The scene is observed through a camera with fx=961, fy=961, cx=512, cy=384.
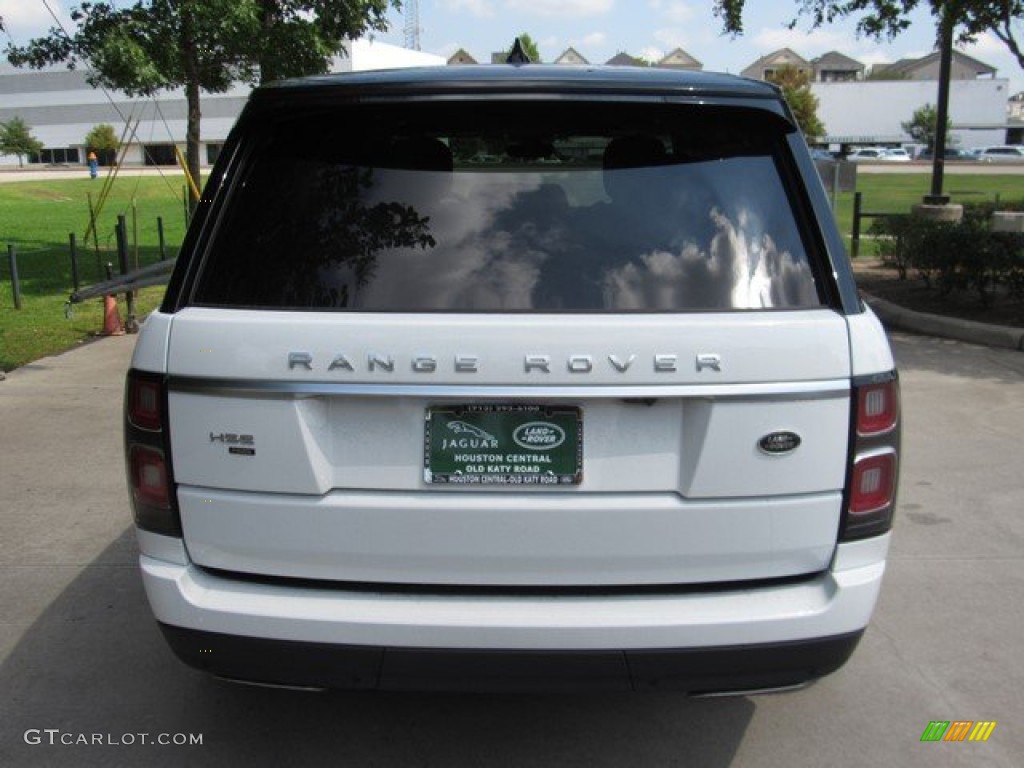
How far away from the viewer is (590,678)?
2457 mm

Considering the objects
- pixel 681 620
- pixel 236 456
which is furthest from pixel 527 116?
pixel 681 620

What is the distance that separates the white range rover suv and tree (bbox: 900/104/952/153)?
99.6 metres

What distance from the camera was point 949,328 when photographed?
31.6 feet

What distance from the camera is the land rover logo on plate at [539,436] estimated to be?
2414 millimetres

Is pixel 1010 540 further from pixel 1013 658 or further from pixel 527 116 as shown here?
pixel 527 116

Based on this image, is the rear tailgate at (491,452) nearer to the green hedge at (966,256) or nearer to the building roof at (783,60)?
the green hedge at (966,256)

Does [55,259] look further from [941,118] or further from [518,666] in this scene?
[518,666]

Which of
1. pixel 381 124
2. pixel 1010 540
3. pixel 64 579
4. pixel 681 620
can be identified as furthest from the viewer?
pixel 1010 540

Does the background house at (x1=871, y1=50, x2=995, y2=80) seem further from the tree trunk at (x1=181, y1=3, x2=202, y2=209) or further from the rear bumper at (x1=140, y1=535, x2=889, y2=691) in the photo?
the rear bumper at (x1=140, y1=535, x2=889, y2=691)

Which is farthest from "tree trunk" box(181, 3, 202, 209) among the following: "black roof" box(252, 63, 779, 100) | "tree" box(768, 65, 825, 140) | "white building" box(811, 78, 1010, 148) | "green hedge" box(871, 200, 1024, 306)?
"white building" box(811, 78, 1010, 148)

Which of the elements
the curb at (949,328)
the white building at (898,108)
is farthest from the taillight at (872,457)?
the white building at (898,108)

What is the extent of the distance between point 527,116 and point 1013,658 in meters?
2.77

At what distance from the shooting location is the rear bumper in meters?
2.42

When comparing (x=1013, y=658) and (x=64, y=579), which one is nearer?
(x=1013, y=658)
